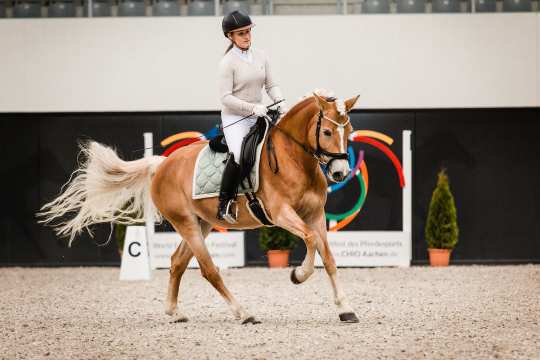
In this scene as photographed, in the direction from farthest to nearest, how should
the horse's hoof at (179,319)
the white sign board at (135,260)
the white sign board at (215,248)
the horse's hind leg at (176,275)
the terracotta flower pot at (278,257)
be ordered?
the terracotta flower pot at (278,257), the white sign board at (215,248), the white sign board at (135,260), the horse's hind leg at (176,275), the horse's hoof at (179,319)

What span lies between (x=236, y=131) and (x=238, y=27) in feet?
3.11

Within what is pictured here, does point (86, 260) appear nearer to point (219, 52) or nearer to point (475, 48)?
point (219, 52)

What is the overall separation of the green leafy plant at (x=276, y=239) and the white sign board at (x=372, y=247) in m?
0.57

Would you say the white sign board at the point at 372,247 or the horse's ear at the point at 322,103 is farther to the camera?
the white sign board at the point at 372,247

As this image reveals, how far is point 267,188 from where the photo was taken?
7.39 m

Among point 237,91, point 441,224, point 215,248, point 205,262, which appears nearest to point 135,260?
point 215,248

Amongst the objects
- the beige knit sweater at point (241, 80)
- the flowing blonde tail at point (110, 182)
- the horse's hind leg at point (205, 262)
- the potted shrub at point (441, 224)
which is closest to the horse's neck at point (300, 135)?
the beige knit sweater at point (241, 80)

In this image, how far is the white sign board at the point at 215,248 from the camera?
1422 cm

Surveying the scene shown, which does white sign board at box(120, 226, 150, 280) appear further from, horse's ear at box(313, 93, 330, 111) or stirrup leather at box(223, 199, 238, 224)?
horse's ear at box(313, 93, 330, 111)

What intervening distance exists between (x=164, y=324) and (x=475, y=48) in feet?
28.8

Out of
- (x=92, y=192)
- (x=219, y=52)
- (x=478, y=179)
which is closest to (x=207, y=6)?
(x=219, y=52)

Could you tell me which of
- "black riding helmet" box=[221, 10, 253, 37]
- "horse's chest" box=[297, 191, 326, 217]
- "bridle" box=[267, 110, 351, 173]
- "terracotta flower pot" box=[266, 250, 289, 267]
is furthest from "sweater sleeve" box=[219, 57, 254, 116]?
"terracotta flower pot" box=[266, 250, 289, 267]

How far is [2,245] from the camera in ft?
50.6

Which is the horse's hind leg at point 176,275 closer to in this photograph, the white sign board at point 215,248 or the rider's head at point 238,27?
the rider's head at point 238,27
